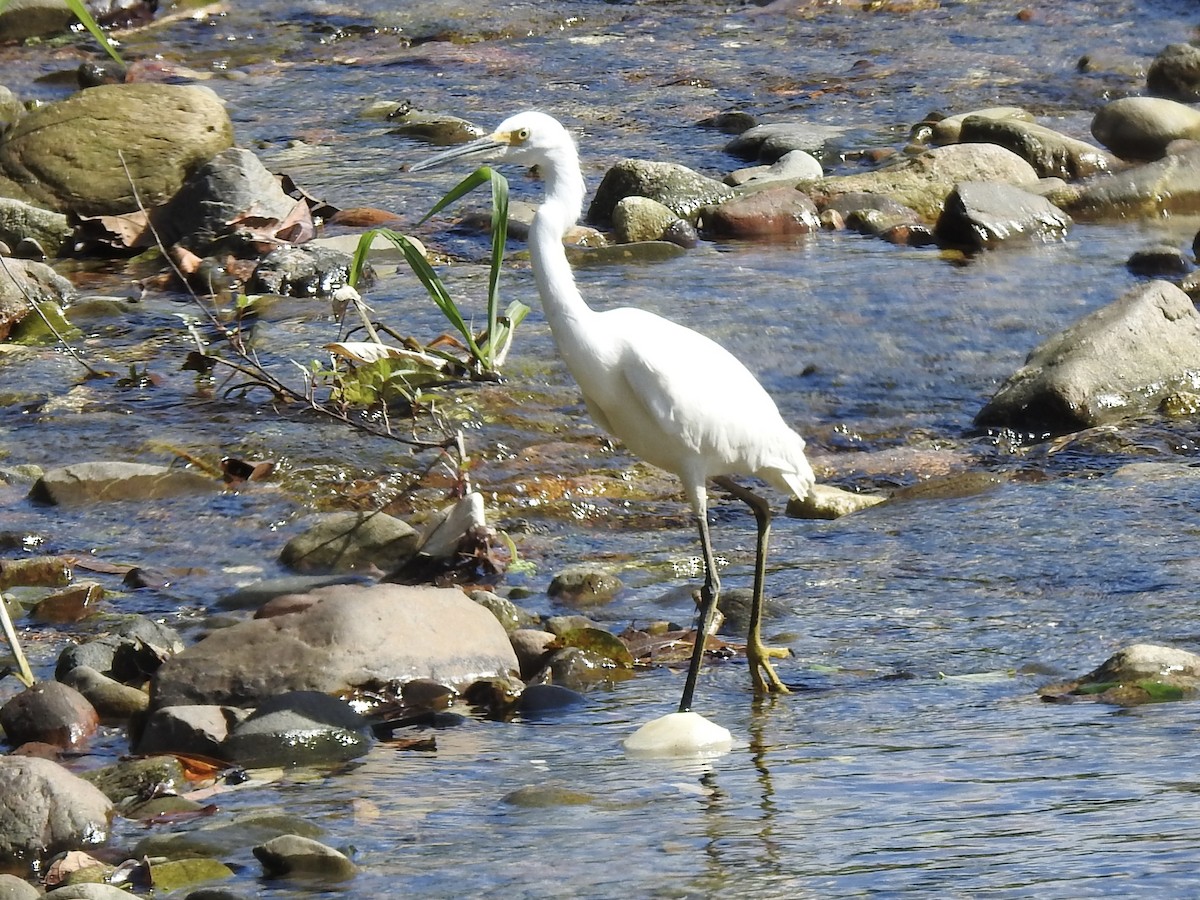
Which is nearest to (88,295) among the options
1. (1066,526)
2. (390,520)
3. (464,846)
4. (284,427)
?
(284,427)

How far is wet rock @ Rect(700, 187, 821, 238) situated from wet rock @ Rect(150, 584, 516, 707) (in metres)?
6.10

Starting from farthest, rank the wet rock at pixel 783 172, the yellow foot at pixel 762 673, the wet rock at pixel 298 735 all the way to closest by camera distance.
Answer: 1. the wet rock at pixel 783 172
2. the yellow foot at pixel 762 673
3. the wet rock at pixel 298 735

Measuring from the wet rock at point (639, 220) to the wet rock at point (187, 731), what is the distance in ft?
21.0

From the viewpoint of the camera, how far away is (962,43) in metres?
15.9

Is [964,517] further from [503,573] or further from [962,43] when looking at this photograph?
[962,43]

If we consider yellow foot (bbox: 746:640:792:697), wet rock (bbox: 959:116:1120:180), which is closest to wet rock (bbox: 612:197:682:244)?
wet rock (bbox: 959:116:1120:180)

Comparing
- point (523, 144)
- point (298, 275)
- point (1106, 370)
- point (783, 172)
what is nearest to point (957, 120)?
point (783, 172)

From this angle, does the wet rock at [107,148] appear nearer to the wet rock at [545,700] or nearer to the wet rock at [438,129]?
the wet rock at [438,129]

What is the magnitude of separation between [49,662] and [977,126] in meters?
8.68

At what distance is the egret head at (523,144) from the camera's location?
5066 mm

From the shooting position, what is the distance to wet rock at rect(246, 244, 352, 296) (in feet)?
29.8

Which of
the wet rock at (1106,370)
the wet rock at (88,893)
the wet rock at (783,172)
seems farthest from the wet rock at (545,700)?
the wet rock at (783,172)

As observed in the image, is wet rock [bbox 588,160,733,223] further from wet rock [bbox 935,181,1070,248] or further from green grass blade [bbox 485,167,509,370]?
green grass blade [bbox 485,167,509,370]

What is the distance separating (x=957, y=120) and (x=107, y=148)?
5886 millimetres
